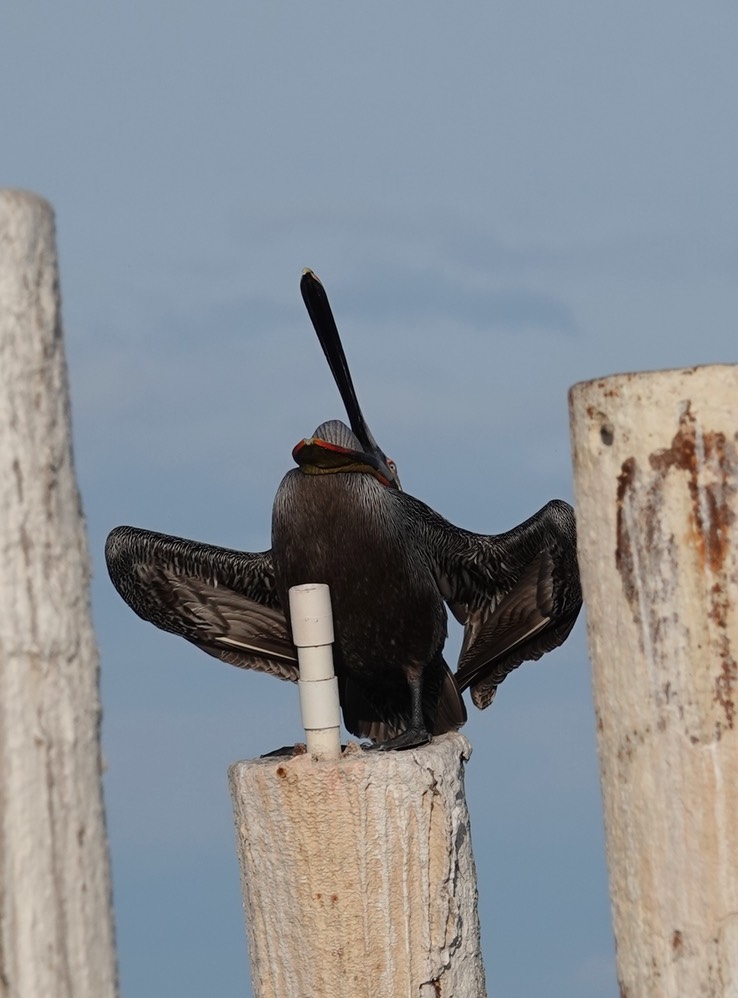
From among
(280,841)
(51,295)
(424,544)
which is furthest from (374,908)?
(51,295)

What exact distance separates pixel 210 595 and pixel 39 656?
4662 millimetres

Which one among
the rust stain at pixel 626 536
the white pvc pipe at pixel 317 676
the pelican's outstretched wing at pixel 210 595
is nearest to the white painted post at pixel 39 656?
the rust stain at pixel 626 536

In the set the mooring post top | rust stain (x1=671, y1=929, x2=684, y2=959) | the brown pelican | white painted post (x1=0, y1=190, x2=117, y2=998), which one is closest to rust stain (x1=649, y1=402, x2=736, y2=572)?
rust stain (x1=671, y1=929, x2=684, y2=959)

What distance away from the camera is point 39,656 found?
3.60 m

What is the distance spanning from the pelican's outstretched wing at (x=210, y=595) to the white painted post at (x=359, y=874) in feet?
5.04

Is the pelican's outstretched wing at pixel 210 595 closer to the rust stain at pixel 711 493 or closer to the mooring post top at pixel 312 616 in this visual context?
the mooring post top at pixel 312 616

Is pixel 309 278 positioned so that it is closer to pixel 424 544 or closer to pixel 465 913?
pixel 424 544

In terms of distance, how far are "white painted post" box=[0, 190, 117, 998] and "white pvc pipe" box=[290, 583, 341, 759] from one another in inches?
116

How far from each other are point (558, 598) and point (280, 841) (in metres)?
1.96

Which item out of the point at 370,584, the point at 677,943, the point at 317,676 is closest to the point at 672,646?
the point at 677,943

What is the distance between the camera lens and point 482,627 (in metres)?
8.24

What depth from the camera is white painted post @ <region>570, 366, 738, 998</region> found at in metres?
4.92

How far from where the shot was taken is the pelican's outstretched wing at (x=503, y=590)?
26.1 ft

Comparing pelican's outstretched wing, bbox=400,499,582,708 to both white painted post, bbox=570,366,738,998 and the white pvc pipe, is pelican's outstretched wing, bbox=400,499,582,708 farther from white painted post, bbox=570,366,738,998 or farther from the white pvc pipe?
white painted post, bbox=570,366,738,998
